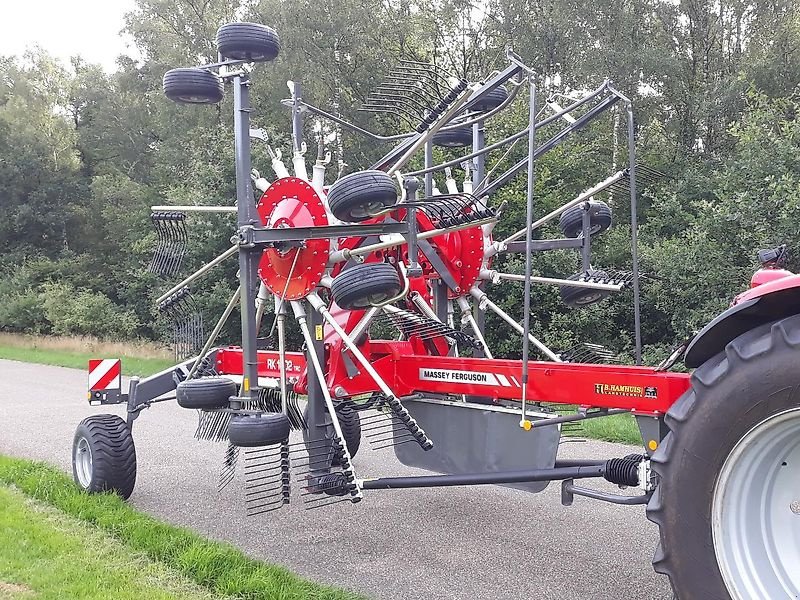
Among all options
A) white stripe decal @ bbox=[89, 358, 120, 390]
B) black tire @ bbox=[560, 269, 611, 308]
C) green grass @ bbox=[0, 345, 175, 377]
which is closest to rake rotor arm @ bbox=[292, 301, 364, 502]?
black tire @ bbox=[560, 269, 611, 308]

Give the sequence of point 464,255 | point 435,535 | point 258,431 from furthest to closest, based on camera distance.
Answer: point 464,255 → point 435,535 → point 258,431

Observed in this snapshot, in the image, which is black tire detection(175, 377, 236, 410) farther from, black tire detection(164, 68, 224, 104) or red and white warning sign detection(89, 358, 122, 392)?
black tire detection(164, 68, 224, 104)

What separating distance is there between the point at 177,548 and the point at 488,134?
34.7 feet

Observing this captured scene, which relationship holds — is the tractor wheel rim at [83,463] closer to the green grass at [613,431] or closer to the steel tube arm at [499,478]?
the steel tube arm at [499,478]

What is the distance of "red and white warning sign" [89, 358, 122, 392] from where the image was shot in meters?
5.91

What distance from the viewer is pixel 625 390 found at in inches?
134

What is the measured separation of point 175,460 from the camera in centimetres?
708

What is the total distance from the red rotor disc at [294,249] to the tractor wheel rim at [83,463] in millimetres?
2118

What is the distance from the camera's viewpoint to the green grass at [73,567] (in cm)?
382

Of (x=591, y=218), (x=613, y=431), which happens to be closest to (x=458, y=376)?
(x=591, y=218)

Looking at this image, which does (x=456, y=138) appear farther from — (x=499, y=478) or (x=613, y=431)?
(x=613, y=431)

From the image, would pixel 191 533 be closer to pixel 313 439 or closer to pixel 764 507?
pixel 313 439

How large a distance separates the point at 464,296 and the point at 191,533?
2340mm

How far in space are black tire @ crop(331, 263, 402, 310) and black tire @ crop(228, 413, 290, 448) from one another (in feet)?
2.70
